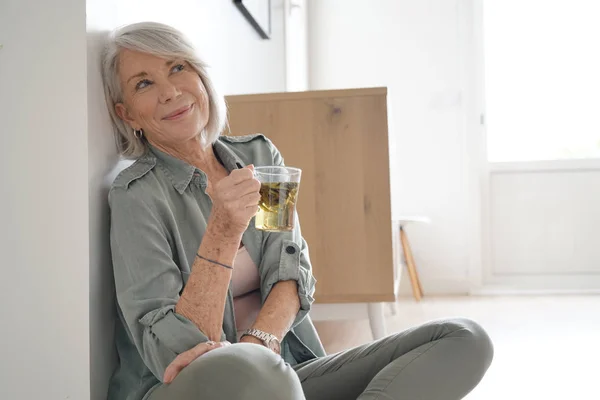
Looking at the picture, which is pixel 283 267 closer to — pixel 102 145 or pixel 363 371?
pixel 363 371

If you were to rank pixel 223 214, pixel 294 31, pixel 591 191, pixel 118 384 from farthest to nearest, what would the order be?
1. pixel 591 191
2. pixel 294 31
3. pixel 118 384
4. pixel 223 214

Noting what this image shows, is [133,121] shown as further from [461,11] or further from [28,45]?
[461,11]

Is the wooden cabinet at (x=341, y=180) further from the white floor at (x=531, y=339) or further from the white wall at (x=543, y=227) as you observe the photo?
the white wall at (x=543, y=227)

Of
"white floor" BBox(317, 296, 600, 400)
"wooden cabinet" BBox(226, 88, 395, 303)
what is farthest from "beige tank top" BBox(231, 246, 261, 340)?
"white floor" BBox(317, 296, 600, 400)

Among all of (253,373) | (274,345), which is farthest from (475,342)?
(253,373)

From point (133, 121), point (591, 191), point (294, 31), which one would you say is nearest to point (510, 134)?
point (591, 191)

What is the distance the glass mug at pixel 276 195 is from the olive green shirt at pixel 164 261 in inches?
7.2

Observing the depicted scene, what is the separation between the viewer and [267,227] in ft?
3.39

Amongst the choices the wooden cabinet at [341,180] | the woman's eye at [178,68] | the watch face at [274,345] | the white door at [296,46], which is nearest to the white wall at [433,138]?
the white door at [296,46]

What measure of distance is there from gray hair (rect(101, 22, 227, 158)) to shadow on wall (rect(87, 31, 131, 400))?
0.02m

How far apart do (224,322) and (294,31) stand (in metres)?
3.08

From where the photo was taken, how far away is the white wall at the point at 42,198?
109 cm

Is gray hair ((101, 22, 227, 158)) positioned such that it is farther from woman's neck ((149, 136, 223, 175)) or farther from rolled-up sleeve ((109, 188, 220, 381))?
rolled-up sleeve ((109, 188, 220, 381))

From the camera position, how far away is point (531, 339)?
2.93m
